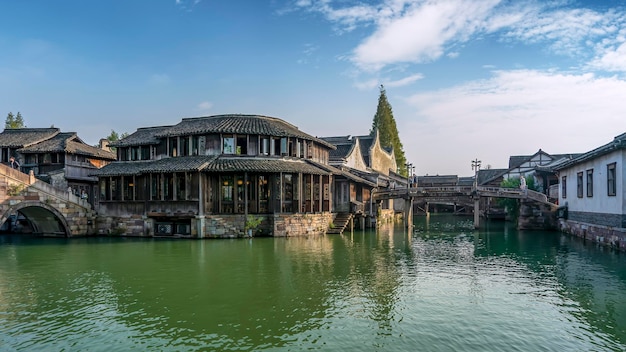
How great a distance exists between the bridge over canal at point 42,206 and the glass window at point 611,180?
38.5 meters

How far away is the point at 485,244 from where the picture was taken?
29.8m

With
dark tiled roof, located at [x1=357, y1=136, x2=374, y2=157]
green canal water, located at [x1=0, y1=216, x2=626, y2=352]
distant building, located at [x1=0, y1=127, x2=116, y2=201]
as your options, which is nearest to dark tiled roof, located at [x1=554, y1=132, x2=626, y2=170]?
green canal water, located at [x1=0, y1=216, x2=626, y2=352]

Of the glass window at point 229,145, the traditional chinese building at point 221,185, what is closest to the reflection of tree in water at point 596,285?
the traditional chinese building at point 221,185

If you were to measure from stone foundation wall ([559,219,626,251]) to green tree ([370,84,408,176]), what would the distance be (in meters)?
50.8

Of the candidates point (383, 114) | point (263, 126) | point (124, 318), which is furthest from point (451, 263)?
point (383, 114)

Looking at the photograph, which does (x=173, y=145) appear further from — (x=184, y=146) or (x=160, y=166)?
(x=160, y=166)

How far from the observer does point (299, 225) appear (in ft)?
110

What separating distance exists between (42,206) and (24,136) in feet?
66.4

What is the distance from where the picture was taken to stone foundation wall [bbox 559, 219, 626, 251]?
24.1m

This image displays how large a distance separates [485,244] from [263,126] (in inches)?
789

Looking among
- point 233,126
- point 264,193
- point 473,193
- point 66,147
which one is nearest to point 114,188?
point 66,147

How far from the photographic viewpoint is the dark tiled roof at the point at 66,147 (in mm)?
43219

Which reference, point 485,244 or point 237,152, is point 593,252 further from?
point 237,152

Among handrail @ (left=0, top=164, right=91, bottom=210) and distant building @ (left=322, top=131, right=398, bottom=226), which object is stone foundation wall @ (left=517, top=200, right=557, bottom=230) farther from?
handrail @ (left=0, top=164, right=91, bottom=210)
